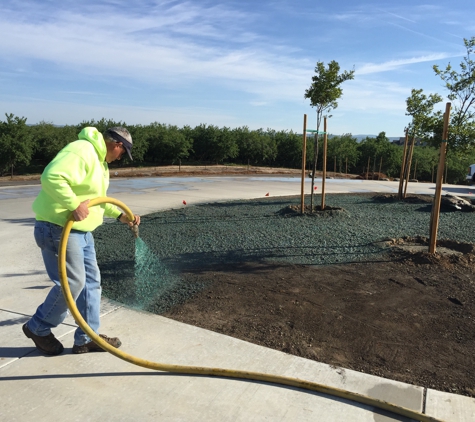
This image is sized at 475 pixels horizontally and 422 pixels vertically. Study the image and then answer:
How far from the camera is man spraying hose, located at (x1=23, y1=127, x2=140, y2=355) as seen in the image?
3035mm

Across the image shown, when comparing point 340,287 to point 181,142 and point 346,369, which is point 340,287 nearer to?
point 346,369

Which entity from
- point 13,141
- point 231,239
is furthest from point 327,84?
point 13,141

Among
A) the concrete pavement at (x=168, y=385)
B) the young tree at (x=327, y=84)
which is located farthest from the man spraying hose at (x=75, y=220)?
the young tree at (x=327, y=84)

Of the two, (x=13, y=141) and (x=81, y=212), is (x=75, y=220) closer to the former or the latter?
(x=81, y=212)

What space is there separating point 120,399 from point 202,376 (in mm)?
598

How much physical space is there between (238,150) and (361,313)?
29.7 meters

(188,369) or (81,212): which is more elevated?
(81,212)

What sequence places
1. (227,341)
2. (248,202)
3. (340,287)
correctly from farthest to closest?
(248,202)
(340,287)
(227,341)

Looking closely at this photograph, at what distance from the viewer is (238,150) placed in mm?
33500

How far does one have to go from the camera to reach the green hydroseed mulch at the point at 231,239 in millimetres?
5203

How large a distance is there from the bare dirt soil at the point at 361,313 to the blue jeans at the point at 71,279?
983mm

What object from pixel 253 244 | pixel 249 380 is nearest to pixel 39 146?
pixel 253 244

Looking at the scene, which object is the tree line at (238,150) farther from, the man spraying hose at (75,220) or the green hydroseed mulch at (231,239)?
the man spraying hose at (75,220)

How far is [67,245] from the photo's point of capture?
320 cm
